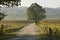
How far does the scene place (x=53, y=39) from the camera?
23.9 feet

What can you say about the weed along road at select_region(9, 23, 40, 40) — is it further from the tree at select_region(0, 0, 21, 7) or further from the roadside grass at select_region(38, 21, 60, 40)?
the tree at select_region(0, 0, 21, 7)

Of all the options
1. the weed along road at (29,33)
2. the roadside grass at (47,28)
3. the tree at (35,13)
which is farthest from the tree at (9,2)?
the roadside grass at (47,28)

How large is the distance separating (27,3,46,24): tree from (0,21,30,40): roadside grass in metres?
0.37

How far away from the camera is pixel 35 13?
304 inches

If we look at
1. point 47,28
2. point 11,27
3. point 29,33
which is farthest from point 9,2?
point 47,28

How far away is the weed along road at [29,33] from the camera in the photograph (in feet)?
24.3

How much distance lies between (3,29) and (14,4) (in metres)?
1.46

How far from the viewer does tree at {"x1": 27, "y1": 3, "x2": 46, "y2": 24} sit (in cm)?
758

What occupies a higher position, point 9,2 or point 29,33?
point 9,2

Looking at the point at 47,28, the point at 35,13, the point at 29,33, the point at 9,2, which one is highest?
the point at 9,2

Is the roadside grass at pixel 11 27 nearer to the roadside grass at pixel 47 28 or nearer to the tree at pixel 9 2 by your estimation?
the roadside grass at pixel 47 28

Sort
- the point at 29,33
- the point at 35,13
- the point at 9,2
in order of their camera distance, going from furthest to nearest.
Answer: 1. the point at 35,13
2. the point at 29,33
3. the point at 9,2

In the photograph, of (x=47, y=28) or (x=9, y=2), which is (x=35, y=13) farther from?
(x=9, y=2)

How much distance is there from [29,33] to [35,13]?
2.83 ft
